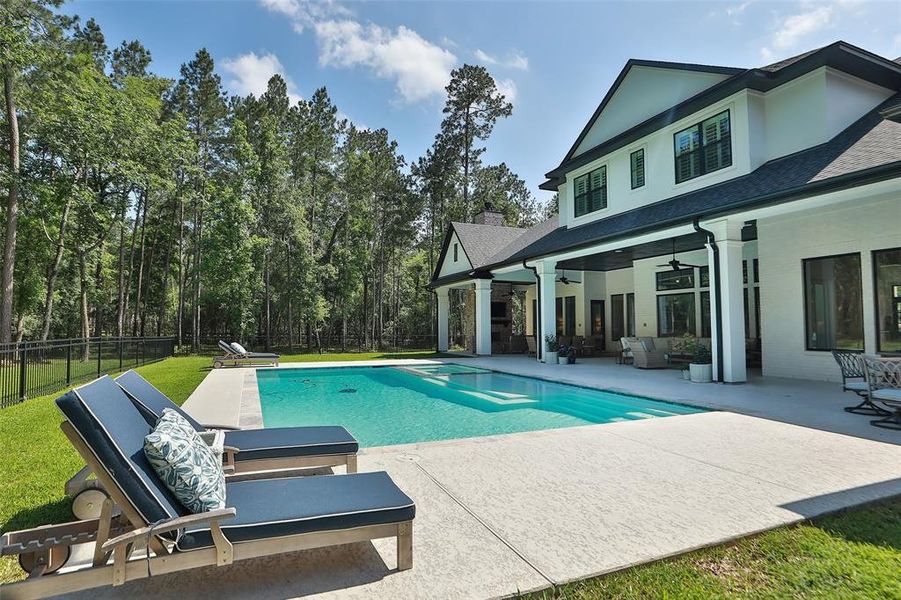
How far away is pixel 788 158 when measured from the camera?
398 inches

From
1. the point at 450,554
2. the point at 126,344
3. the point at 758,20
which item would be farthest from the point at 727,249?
the point at 126,344

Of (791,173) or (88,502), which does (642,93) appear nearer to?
(791,173)

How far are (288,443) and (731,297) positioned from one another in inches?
372

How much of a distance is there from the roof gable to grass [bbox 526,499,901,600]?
1122cm

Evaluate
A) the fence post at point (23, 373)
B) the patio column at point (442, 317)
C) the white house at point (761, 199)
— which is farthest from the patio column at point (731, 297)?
the patio column at point (442, 317)

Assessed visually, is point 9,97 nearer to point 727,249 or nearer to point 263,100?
point 263,100

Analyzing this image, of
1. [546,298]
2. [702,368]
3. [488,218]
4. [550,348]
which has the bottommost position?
[702,368]

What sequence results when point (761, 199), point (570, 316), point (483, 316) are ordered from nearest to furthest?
point (761, 199) < point (483, 316) < point (570, 316)

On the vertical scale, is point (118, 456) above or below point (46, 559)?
above

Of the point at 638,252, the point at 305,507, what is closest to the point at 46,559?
the point at 305,507

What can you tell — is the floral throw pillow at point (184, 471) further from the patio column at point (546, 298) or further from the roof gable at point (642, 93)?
the patio column at point (546, 298)

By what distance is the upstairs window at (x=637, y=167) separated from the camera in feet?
44.6

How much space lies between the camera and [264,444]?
12.8ft

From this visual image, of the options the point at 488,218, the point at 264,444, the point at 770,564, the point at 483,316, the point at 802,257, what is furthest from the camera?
the point at 488,218
